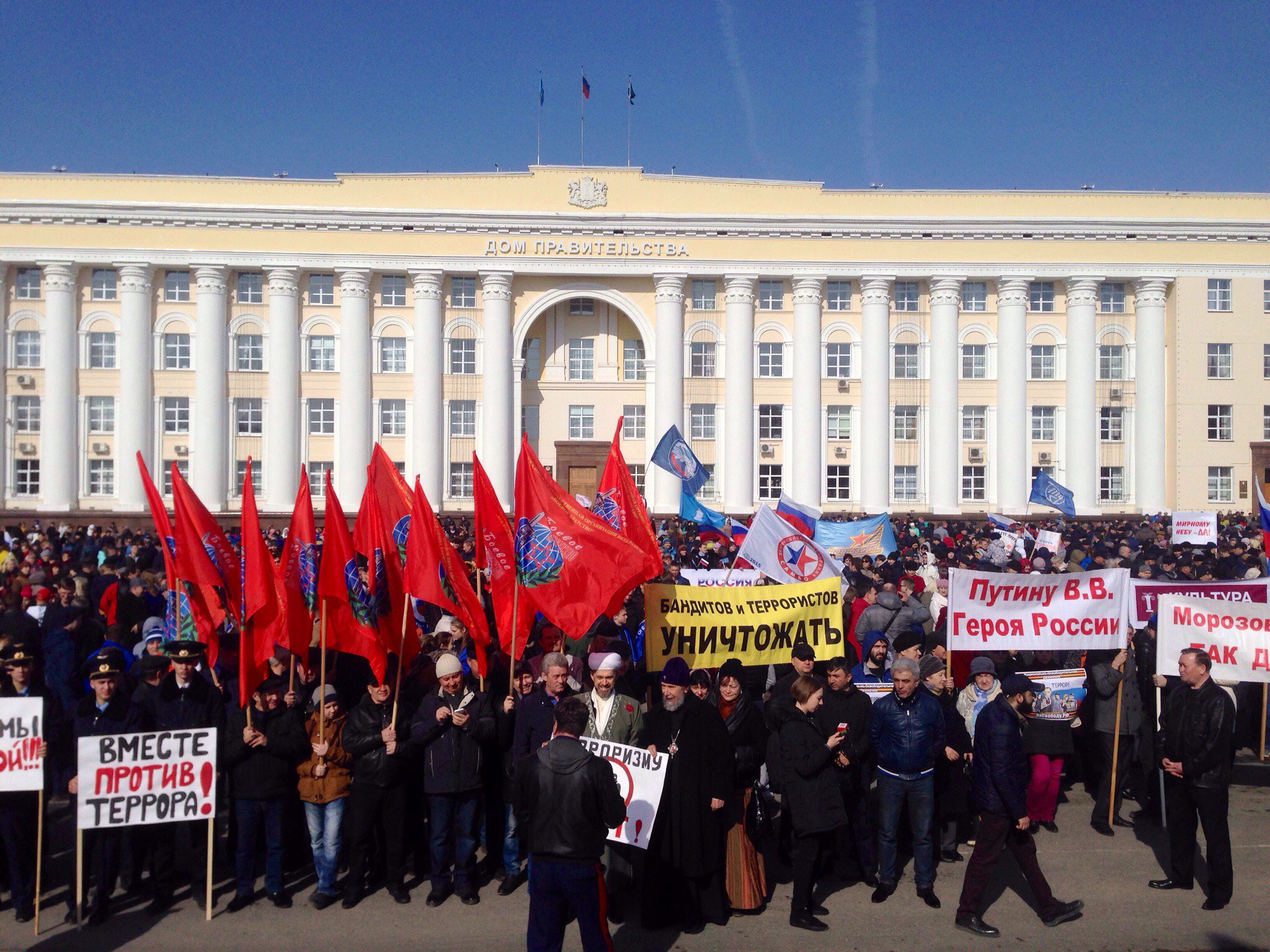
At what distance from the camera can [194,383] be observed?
3431cm

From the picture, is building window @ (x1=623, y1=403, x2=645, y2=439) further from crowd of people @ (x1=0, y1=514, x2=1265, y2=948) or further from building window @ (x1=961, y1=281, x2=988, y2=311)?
crowd of people @ (x1=0, y1=514, x2=1265, y2=948)

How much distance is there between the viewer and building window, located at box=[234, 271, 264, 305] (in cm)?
3466

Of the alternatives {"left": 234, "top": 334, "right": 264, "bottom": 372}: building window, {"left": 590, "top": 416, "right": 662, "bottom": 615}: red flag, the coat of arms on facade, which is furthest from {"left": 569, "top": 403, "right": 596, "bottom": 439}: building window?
{"left": 590, "top": 416, "right": 662, "bottom": 615}: red flag

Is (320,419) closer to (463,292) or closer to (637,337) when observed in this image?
(463,292)

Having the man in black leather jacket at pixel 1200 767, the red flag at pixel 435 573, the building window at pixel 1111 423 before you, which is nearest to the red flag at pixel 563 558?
the red flag at pixel 435 573

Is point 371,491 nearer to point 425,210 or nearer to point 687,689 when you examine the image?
point 687,689

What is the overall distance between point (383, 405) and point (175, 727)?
1154 inches

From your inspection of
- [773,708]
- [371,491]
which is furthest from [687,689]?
[371,491]

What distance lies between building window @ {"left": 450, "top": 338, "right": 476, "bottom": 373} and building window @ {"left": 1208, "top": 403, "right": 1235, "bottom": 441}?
25.2m

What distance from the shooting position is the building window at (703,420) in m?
35.8

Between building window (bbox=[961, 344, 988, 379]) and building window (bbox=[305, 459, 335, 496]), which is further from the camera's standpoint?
building window (bbox=[961, 344, 988, 379])

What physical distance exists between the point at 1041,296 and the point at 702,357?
12111 mm

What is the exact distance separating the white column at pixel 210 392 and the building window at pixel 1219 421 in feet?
109

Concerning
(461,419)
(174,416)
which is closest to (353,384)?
(461,419)
